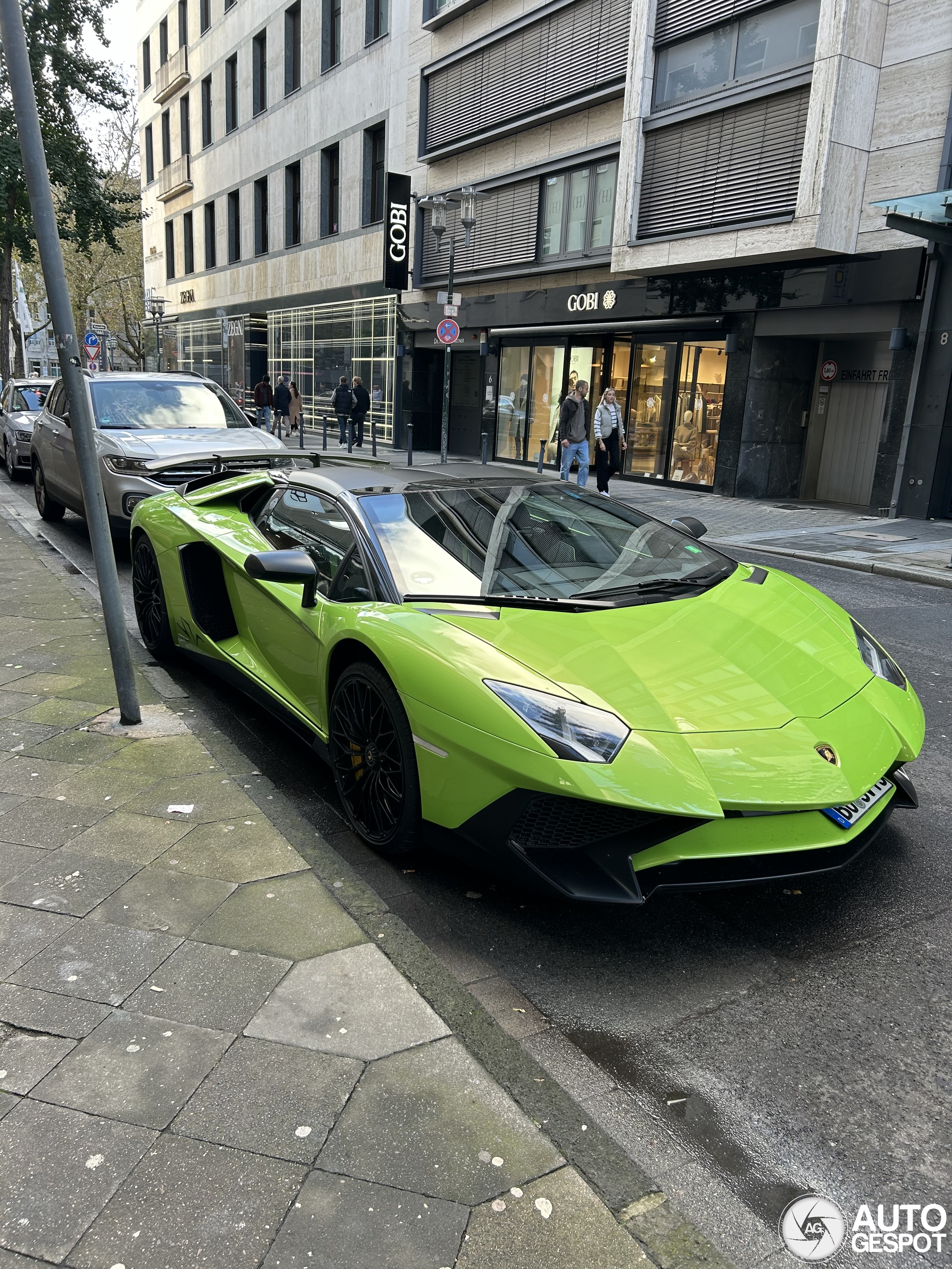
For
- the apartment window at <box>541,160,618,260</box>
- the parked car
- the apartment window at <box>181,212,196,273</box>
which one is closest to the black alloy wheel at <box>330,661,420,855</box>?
the parked car

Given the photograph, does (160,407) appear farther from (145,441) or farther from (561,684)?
(561,684)

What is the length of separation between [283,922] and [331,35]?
34.4 metres

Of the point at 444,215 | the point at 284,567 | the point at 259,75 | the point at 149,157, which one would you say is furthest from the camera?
the point at 149,157

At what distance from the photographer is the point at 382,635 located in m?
3.49

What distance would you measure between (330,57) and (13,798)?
33.2 meters

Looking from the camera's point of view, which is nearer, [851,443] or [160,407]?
[160,407]

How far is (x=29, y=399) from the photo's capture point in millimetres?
19734

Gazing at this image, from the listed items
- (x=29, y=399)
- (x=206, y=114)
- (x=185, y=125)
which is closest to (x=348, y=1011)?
(x=29, y=399)

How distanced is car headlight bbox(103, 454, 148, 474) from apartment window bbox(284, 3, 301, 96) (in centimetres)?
2926

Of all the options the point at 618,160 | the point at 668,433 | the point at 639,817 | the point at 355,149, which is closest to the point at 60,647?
the point at 639,817

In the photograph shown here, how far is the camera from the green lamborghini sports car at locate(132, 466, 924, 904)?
2855mm

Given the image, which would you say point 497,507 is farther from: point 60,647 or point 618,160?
point 618,160

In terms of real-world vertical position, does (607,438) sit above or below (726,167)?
below

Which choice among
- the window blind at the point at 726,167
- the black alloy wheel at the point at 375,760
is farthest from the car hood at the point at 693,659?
the window blind at the point at 726,167
